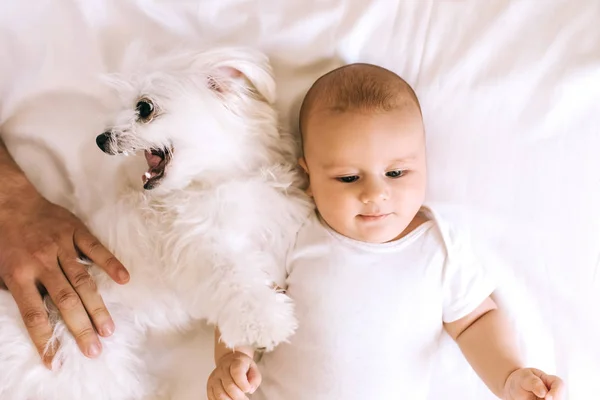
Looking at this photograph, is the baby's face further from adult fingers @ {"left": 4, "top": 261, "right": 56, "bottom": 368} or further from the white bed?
adult fingers @ {"left": 4, "top": 261, "right": 56, "bottom": 368}

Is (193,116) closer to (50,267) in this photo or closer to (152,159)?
(152,159)

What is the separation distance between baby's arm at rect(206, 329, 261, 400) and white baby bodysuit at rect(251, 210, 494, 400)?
120 millimetres

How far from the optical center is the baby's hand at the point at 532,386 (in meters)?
0.97

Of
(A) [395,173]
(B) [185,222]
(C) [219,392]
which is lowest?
(C) [219,392]

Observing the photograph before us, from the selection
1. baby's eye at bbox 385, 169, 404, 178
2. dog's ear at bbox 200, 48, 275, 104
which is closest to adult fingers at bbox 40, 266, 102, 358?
dog's ear at bbox 200, 48, 275, 104

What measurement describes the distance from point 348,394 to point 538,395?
1.09 feet

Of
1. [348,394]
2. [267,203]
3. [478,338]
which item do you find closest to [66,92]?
[267,203]

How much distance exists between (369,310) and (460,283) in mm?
191

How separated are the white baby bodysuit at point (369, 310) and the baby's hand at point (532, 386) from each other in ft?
0.51

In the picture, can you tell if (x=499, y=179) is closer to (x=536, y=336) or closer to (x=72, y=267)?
(x=536, y=336)

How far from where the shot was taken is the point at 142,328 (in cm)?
116

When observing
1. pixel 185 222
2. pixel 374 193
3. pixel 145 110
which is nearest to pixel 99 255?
pixel 185 222

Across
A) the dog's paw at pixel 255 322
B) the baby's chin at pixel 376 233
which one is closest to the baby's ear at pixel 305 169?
the baby's chin at pixel 376 233

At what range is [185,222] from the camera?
3.52ft
